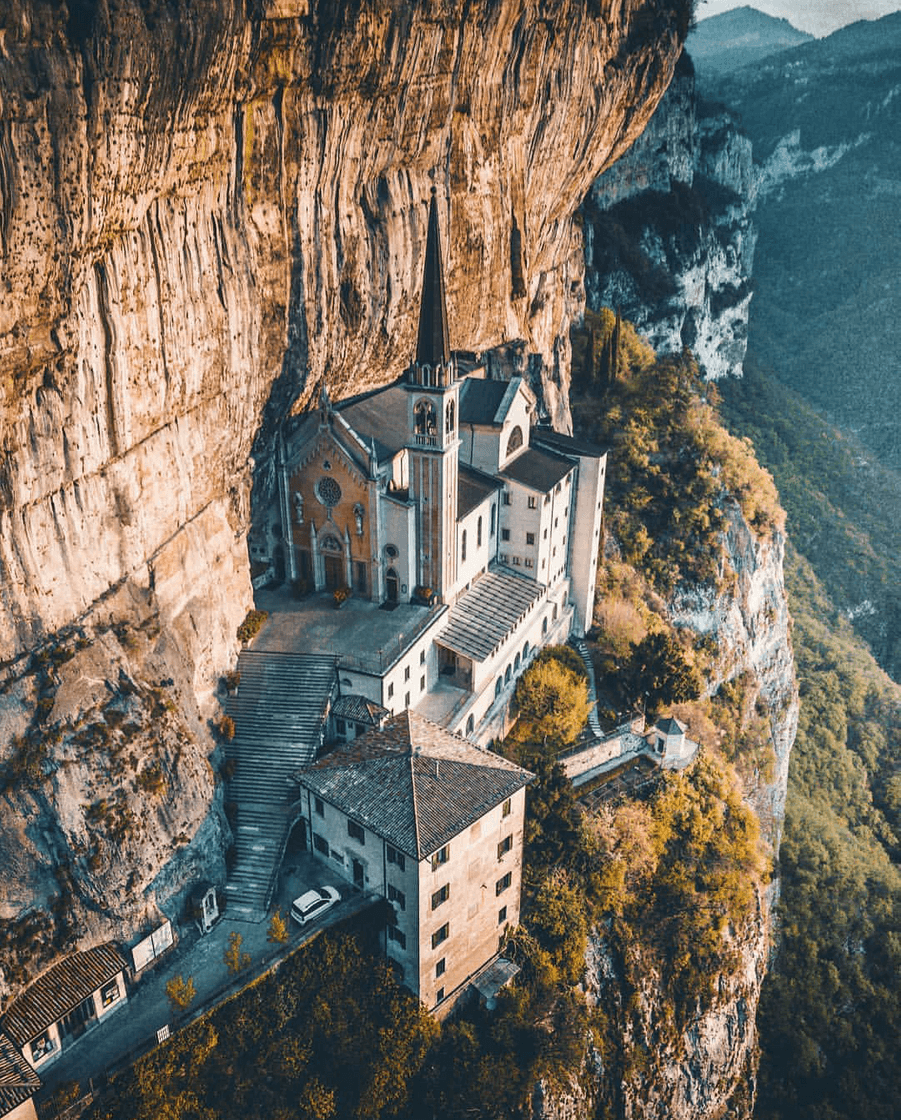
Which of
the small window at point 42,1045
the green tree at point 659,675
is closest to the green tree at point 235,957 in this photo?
the small window at point 42,1045

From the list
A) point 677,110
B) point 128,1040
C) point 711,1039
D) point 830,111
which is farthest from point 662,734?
point 830,111

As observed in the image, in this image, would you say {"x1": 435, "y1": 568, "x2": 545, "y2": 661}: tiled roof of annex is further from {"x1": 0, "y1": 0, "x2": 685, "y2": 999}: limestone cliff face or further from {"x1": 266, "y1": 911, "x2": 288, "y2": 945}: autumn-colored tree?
{"x1": 266, "y1": 911, "x2": 288, "y2": 945}: autumn-colored tree

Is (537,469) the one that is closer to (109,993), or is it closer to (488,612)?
(488,612)

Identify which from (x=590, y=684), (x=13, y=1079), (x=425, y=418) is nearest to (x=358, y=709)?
(x=425, y=418)

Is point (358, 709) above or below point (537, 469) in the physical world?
below

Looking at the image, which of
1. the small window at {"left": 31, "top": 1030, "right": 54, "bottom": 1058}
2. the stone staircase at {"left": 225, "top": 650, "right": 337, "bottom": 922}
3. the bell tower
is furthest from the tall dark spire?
the small window at {"left": 31, "top": 1030, "right": 54, "bottom": 1058}
